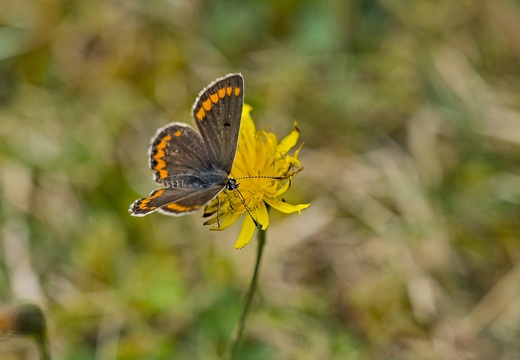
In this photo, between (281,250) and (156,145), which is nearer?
(156,145)

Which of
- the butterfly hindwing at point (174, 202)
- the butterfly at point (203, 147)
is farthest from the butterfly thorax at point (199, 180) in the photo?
the butterfly hindwing at point (174, 202)

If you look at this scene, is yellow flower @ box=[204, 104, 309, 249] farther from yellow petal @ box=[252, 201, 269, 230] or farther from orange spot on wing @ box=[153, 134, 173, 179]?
orange spot on wing @ box=[153, 134, 173, 179]

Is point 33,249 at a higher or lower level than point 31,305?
lower

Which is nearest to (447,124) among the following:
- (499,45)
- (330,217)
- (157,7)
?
(499,45)

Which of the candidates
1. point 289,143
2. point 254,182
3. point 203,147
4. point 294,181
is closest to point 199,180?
point 203,147

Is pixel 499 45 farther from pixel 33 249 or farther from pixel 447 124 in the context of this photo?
pixel 33 249

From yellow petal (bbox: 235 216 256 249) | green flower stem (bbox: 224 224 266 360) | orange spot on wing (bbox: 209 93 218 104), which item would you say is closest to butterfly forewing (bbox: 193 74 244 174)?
orange spot on wing (bbox: 209 93 218 104)

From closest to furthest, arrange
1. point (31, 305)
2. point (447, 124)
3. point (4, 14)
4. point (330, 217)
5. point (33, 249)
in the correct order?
point (31, 305) → point (33, 249) → point (330, 217) → point (447, 124) → point (4, 14)

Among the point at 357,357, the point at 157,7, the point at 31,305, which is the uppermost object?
the point at 157,7
